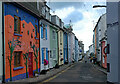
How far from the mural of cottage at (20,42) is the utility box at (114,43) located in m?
6.57

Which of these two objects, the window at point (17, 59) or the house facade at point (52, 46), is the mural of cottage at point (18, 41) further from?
the house facade at point (52, 46)

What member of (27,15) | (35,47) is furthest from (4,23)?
(35,47)

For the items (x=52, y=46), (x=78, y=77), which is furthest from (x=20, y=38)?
(x=52, y=46)

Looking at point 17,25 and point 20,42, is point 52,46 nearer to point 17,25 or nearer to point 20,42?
point 20,42

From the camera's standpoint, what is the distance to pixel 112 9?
28.0 feet

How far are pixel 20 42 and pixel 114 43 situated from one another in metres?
7.71

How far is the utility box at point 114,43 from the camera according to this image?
798 cm

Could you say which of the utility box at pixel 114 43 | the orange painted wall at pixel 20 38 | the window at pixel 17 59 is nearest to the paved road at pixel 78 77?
the window at pixel 17 59

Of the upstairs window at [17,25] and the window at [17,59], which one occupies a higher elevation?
the upstairs window at [17,25]

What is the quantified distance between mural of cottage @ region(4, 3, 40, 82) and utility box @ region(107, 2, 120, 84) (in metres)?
6.57

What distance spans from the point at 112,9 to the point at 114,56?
7.45 feet

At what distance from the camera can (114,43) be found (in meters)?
8.14

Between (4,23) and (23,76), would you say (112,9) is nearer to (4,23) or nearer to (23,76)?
(4,23)

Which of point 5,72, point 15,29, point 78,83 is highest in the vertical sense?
point 15,29
